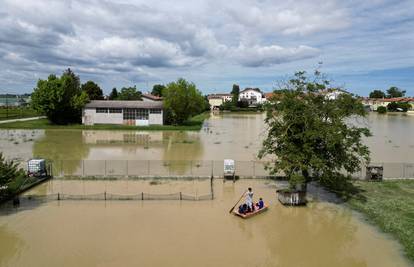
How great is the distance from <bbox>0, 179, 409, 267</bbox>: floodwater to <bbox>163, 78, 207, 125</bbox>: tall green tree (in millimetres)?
45175

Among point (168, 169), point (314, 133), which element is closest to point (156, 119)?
point (168, 169)

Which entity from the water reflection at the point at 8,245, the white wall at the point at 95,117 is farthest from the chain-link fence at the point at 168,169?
the white wall at the point at 95,117

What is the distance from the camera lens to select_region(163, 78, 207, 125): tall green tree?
2469 inches

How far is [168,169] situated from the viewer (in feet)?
86.5

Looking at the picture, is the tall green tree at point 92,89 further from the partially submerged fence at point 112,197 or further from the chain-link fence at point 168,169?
the partially submerged fence at point 112,197

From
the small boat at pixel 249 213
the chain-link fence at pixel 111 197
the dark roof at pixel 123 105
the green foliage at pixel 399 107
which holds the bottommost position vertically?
the small boat at pixel 249 213

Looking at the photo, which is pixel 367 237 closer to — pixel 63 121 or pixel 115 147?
pixel 115 147

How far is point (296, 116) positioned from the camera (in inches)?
702

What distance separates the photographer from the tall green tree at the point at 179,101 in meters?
62.7

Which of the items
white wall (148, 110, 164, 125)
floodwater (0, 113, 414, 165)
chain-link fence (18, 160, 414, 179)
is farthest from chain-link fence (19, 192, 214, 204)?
white wall (148, 110, 164, 125)

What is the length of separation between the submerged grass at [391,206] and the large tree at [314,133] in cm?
205

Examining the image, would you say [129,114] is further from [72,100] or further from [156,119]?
[72,100]

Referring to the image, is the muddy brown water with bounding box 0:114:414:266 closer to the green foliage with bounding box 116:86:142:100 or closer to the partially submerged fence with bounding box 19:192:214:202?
the partially submerged fence with bounding box 19:192:214:202

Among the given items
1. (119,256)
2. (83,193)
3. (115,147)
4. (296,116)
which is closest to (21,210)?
(83,193)
